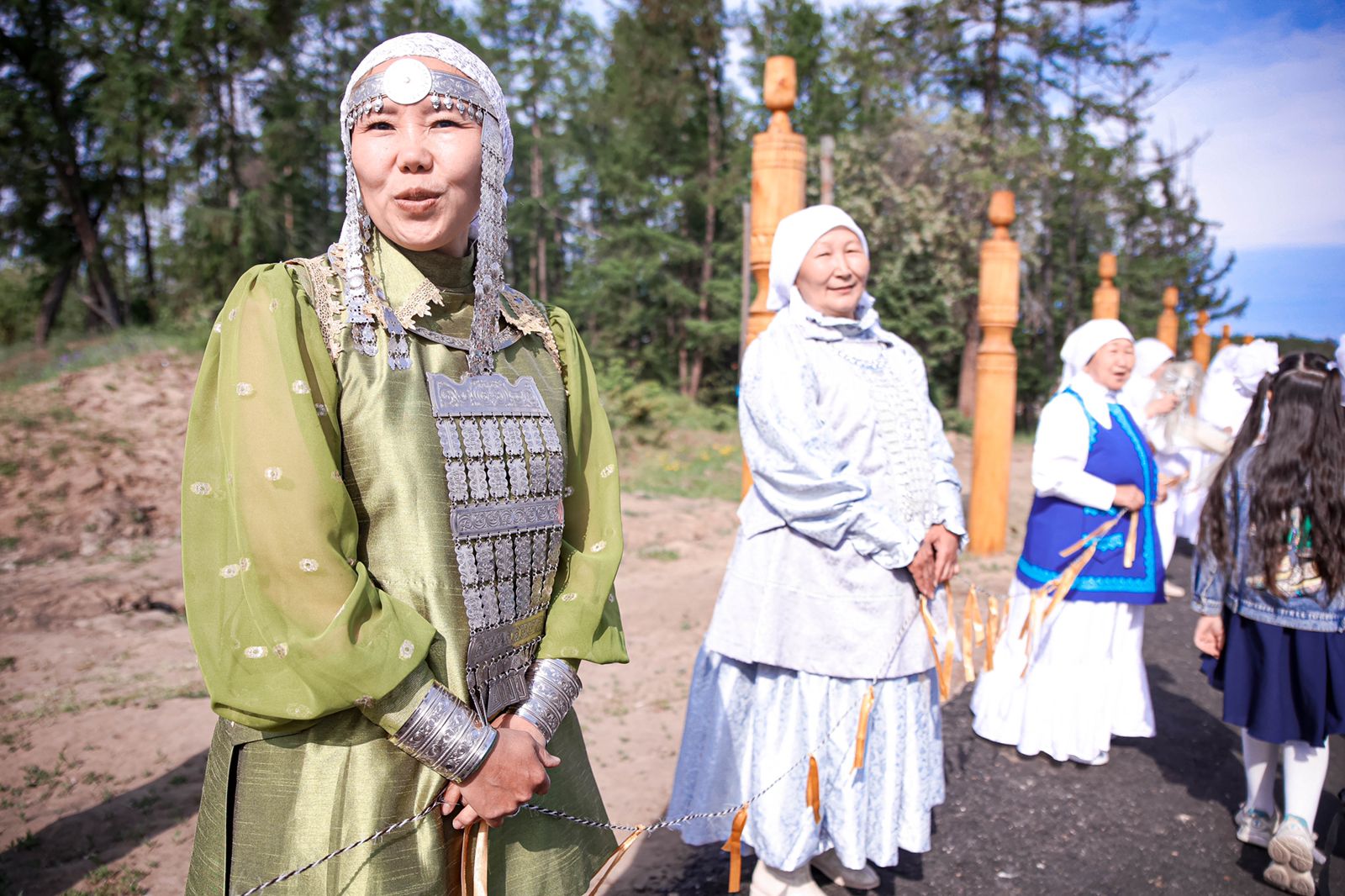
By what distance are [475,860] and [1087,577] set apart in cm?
360

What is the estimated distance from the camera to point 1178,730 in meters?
4.82

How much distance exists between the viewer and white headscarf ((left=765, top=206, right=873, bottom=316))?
300cm

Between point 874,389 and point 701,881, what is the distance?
1919 millimetres

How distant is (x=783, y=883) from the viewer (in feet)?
9.57

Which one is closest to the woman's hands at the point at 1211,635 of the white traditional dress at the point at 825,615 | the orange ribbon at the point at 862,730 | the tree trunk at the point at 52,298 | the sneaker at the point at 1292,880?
the sneaker at the point at 1292,880

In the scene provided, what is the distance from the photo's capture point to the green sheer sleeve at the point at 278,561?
1272mm

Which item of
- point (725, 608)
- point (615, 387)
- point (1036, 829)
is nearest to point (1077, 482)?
point (1036, 829)

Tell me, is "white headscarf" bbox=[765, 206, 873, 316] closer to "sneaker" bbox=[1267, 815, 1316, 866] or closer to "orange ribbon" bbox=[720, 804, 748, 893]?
"orange ribbon" bbox=[720, 804, 748, 893]

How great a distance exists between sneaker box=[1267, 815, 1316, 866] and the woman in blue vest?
1001 mm

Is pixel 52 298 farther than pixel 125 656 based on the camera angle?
Yes

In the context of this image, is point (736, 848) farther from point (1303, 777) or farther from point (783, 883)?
point (1303, 777)

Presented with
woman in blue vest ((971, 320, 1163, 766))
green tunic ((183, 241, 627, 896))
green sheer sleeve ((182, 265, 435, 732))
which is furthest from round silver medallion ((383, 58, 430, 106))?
woman in blue vest ((971, 320, 1163, 766))

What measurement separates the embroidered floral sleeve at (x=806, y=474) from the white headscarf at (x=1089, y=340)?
2065mm

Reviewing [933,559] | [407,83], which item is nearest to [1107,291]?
[933,559]
